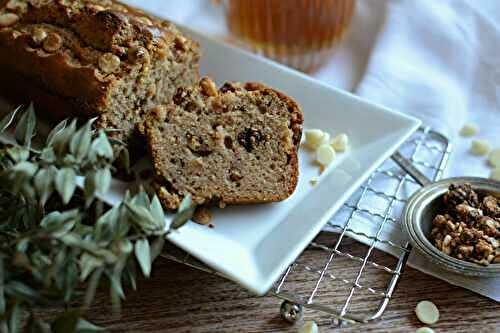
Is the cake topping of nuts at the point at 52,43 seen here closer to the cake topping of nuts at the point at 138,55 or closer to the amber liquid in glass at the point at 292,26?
the cake topping of nuts at the point at 138,55

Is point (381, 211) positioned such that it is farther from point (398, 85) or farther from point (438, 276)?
point (398, 85)

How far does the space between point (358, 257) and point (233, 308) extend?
20.1 inches

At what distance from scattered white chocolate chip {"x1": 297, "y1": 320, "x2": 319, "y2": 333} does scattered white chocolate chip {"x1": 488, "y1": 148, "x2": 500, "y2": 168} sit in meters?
1.20

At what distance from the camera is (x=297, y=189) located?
2.79 meters

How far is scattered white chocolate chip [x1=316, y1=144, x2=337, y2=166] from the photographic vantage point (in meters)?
2.91

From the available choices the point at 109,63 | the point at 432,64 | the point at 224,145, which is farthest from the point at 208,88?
the point at 432,64

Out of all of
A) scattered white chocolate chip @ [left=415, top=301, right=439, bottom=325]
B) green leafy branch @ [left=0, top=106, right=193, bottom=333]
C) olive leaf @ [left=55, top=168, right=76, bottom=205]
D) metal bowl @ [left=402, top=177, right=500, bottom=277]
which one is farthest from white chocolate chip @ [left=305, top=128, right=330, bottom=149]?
olive leaf @ [left=55, top=168, right=76, bottom=205]

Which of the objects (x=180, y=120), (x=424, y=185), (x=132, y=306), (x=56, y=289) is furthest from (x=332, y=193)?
(x=56, y=289)

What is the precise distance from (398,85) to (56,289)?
208cm

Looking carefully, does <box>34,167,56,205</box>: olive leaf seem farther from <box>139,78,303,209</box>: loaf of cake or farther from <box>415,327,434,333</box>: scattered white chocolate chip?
<box>415,327,434,333</box>: scattered white chocolate chip

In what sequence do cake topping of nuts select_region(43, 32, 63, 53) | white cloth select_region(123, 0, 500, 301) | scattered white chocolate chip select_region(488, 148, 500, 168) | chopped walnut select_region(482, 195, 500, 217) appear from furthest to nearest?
white cloth select_region(123, 0, 500, 301)
scattered white chocolate chip select_region(488, 148, 500, 168)
cake topping of nuts select_region(43, 32, 63, 53)
chopped walnut select_region(482, 195, 500, 217)

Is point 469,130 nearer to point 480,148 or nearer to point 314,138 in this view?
point 480,148

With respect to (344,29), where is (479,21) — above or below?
above

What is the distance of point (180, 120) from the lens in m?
2.70
